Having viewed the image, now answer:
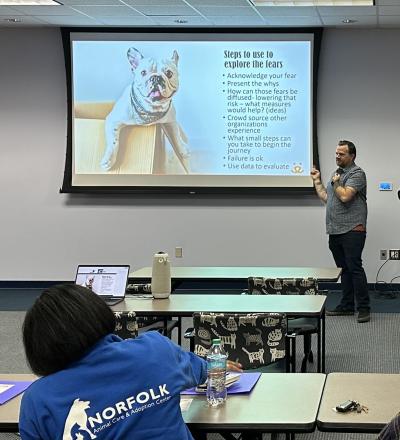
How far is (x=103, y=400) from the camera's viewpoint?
198 cm

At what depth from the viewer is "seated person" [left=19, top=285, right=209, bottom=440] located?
1912 mm

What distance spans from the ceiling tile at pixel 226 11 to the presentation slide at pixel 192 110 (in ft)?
2.62

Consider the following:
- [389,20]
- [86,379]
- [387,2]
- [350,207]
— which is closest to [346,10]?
[387,2]

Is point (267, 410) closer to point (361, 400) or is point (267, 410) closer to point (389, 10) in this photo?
point (361, 400)

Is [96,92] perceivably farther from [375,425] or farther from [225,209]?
[375,425]


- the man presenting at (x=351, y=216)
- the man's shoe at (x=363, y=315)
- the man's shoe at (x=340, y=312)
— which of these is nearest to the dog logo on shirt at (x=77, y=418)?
the man presenting at (x=351, y=216)

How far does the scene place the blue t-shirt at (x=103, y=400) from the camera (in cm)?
197

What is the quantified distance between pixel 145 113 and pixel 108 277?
4.49 m

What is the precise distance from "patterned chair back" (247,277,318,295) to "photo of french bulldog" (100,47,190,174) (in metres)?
3.81

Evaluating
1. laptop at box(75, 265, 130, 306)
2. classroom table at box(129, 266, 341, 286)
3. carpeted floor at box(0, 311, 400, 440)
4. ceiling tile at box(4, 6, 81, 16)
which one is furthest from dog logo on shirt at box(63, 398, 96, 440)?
ceiling tile at box(4, 6, 81, 16)

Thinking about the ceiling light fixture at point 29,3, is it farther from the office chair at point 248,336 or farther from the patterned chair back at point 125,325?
the office chair at point 248,336

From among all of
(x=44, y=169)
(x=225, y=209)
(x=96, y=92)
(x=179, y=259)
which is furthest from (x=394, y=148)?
(x=44, y=169)

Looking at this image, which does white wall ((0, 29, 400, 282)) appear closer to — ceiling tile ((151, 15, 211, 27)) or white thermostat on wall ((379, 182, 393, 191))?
white thermostat on wall ((379, 182, 393, 191))

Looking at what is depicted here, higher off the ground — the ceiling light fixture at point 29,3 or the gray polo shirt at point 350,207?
the ceiling light fixture at point 29,3
